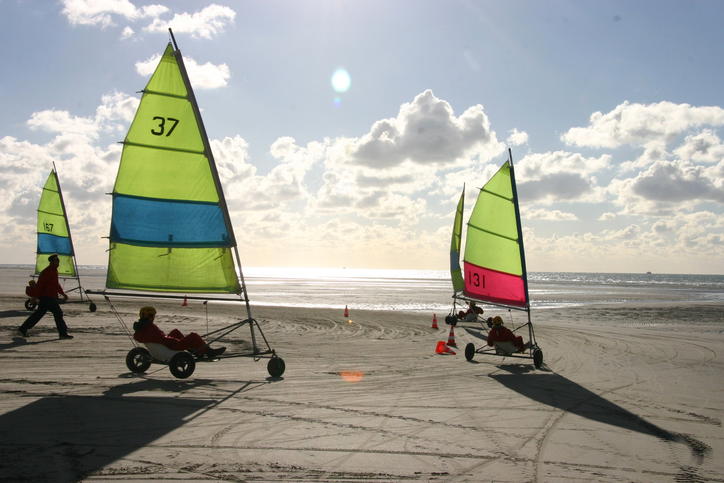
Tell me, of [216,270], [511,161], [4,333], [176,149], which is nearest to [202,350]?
[216,270]

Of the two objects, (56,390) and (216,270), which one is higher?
(216,270)

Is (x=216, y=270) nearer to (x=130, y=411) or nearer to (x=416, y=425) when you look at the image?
(x=130, y=411)

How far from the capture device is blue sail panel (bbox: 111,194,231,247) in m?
10.2

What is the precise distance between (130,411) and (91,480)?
8.14 ft

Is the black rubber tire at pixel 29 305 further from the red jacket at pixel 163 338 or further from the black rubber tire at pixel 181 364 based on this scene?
the black rubber tire at pixel 181 364

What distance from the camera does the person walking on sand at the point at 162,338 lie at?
381 inches

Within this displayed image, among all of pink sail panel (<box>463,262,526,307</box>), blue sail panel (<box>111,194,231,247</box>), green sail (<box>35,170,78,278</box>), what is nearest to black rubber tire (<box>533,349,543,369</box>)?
pink sail panel (<box>463,262,526,307</box>)

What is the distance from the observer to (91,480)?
16.6 ft

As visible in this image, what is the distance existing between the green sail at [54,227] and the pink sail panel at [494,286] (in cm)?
2004

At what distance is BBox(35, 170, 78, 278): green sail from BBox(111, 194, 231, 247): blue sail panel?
1885 centimetres

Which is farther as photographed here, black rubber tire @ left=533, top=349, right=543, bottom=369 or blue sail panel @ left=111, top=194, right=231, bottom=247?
black rubber tire @ left=533, top=349, right=543, bottom=369

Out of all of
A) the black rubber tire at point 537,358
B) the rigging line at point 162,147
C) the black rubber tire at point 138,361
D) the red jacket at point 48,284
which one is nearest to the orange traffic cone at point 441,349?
the black rubber tire at point 537,358

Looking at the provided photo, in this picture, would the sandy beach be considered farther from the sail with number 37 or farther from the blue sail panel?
the blue sail panel

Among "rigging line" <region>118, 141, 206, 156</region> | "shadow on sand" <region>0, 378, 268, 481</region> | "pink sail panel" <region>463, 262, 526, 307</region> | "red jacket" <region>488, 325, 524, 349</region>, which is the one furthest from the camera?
"pink sail panel" <region>463, 262, 526, 307</region>
